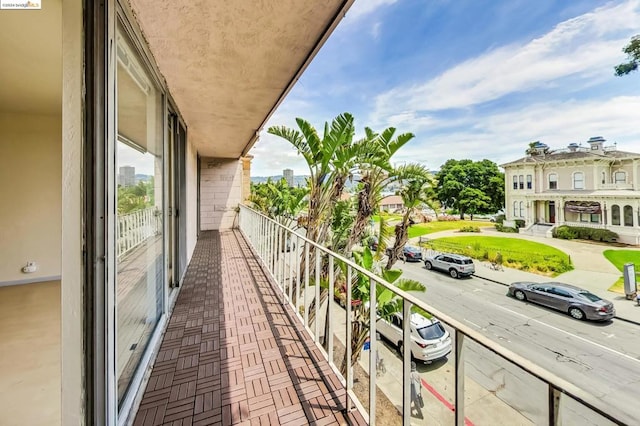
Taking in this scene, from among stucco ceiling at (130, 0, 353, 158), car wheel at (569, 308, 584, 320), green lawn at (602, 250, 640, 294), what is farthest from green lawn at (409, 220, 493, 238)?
stucco ceiling at (130, 0, 353, 158)

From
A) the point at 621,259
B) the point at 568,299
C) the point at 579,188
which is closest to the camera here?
the point at 568,299

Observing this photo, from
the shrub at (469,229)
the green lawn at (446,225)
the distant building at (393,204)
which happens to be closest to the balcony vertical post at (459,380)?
the distant building at (393,204)

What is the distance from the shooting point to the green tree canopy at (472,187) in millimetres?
35188

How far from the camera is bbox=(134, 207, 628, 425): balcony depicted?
2.67 ft

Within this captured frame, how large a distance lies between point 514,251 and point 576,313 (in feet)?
34.4

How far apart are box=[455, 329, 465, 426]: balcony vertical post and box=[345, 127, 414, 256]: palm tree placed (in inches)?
178

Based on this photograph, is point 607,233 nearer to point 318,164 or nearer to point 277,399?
point 318,164

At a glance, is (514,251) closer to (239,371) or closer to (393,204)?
(393,204)

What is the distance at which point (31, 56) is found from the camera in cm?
263

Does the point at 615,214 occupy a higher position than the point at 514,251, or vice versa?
the point at 615,214

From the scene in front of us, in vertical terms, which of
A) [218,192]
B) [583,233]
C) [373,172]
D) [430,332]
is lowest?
[430,332]

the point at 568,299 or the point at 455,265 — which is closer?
the point at 568,299

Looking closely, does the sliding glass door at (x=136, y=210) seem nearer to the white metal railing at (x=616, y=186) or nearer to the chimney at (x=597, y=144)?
the white metal railing at (x=616, y=186)

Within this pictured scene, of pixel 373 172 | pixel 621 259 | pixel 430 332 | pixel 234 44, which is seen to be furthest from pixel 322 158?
pixel 621 259
